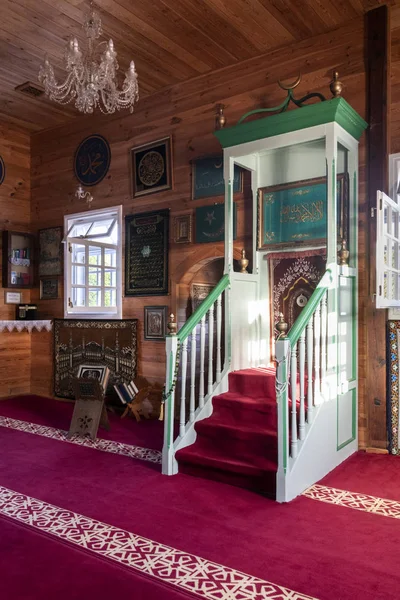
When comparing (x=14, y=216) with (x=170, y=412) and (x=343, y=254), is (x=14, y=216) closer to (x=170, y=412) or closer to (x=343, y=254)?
(x=170, y=412)

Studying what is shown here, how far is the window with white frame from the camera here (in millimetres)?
6227

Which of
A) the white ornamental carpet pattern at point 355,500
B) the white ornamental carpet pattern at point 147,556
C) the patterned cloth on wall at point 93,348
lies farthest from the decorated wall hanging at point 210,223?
the white ornamental carpet pattern at point 147,556

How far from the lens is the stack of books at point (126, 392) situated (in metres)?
5.58

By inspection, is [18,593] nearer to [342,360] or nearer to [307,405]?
[307,405]

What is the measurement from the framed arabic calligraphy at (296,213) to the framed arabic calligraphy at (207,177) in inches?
27.9

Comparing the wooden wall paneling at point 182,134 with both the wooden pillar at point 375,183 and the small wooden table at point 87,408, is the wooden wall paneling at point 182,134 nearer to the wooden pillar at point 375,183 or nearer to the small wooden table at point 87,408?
the wooden pillar at point 375,183

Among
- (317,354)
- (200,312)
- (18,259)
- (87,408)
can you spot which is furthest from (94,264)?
(317,354)

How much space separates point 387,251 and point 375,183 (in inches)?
25.8

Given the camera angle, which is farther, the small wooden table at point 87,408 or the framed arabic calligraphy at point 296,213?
the small wooden table at point 87,408

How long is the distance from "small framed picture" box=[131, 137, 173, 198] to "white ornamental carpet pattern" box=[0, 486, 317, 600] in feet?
12.3

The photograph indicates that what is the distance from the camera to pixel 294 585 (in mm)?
2193

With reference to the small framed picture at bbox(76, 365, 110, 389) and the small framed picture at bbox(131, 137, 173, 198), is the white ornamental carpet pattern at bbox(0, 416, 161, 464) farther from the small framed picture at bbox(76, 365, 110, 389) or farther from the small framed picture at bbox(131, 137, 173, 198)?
the small framed picture at bbox(131, 137, 173, 198)

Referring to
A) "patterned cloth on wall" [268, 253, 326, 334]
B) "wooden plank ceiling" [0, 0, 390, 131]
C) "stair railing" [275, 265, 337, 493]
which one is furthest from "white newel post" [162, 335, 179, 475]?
"wooden plank ceiling" [0, 0, 390, 131]

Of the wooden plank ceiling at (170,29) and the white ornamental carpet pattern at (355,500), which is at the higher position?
the wooden plank ceiling at (170,29)
